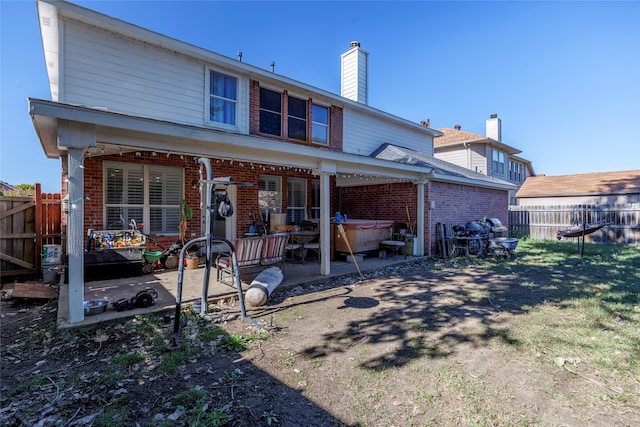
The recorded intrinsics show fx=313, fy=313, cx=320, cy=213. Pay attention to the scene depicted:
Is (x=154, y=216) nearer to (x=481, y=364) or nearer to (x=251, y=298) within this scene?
(x=251, y=298)

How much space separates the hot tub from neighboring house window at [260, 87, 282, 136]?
136 inches

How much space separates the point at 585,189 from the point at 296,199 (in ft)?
65.2

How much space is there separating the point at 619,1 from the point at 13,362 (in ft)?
44.9

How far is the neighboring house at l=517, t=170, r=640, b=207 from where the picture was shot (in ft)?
61.2

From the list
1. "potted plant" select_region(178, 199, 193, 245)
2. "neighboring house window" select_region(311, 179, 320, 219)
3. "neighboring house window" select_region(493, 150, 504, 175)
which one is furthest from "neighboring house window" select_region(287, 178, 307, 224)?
"neighboring house window" select_region(493, 150, 504, 175)

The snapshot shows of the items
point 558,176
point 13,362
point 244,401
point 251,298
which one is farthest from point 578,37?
point 558,176

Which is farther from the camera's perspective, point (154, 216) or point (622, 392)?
point (154, 216)

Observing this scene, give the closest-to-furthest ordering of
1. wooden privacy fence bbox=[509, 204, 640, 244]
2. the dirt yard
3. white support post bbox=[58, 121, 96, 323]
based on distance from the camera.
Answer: the dirt yard, white support post bbox=[58, 121, 96, 323], wooden privacy fence bbox=[509, 204, 640, 244]

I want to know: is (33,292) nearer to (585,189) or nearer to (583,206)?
(583,206)

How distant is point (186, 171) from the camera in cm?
852

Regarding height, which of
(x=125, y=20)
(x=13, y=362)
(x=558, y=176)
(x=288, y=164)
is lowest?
(x=13, y=362)

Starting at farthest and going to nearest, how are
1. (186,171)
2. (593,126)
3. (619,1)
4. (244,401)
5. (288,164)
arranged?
(593,126)
(186,171)
(619,1)
(288,164)
(244,401)

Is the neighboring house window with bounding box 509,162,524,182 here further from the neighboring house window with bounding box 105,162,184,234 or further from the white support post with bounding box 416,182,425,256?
the neighboring house window with bounding box 105,162,184,234

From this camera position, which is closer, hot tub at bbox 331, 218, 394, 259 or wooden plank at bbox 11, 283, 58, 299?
wooden plank at bbox 11, 283, 58, 299
